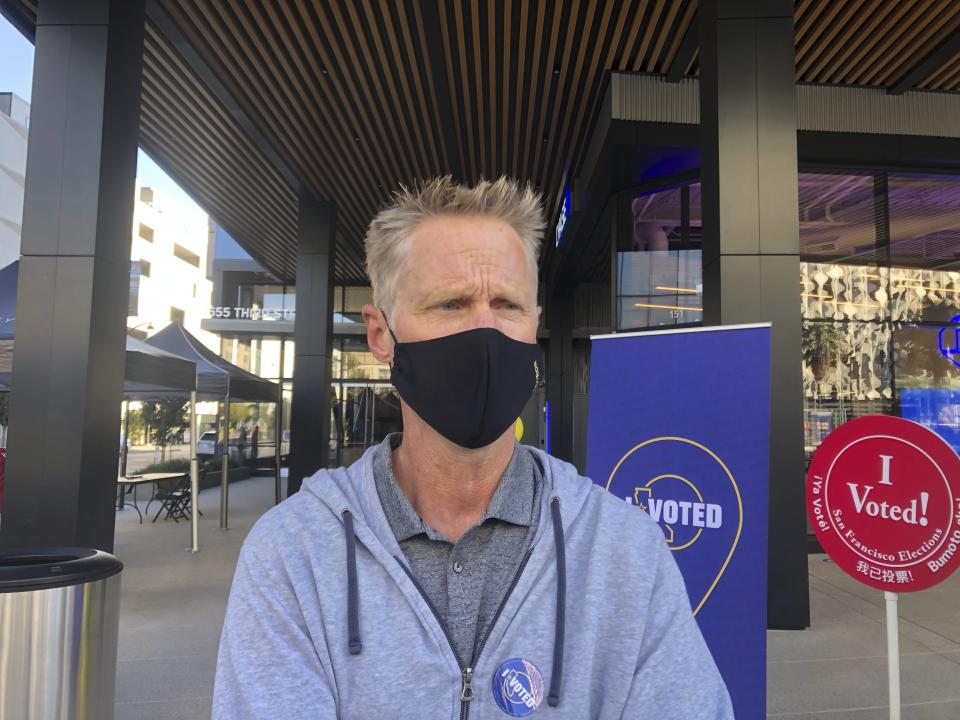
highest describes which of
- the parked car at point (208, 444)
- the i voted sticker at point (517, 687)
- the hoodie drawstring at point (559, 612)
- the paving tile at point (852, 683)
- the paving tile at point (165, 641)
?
the hoodie drawstring at point (559, 612)

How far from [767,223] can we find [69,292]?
4.47 m

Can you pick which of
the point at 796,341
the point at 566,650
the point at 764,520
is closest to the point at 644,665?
the point at 566,650

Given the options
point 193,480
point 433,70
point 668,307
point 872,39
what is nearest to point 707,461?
point 433,70

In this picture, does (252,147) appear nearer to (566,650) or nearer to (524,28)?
(524,28)

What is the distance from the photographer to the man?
3.19 ft

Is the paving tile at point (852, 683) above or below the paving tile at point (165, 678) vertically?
above

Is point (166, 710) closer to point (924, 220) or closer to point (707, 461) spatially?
point (707, 461)

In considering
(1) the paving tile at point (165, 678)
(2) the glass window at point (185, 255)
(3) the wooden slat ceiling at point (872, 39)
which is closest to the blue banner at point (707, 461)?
(1) the paving tile at point (165, 678)

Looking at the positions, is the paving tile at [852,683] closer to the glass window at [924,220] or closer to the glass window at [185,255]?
the glass window at [924,220]

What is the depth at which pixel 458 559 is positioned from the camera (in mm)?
1106

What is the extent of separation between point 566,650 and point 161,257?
137 feet

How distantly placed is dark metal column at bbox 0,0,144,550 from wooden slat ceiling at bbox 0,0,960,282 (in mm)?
1553

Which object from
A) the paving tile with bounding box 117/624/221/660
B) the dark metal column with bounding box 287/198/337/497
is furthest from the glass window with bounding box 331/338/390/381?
the paving tile with bounding box 117/624/221/660

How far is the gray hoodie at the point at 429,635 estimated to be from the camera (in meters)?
0.95
